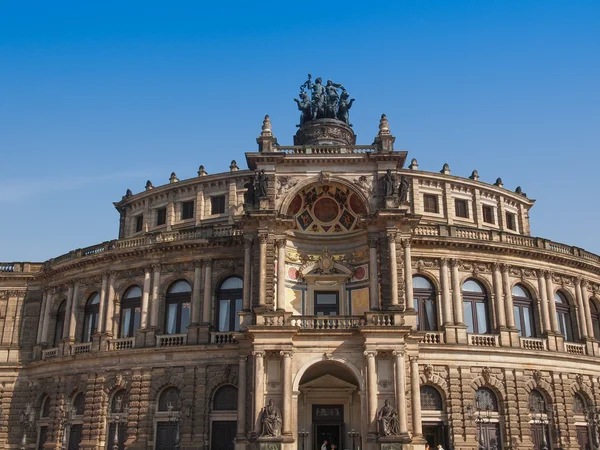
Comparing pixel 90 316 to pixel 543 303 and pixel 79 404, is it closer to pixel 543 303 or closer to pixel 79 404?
pixel 79 404

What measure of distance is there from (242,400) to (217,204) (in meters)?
19.1

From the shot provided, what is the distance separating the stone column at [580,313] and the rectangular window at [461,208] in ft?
32.1

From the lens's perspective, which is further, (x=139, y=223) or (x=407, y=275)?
(x=139, y=223)

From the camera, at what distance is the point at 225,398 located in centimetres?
4150

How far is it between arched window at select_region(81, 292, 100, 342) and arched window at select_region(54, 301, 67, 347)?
239cm

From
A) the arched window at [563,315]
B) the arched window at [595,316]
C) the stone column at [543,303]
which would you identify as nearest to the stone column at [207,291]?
Result: the stone column at [543,303]

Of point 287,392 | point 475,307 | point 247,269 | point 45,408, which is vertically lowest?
→ point 45,408

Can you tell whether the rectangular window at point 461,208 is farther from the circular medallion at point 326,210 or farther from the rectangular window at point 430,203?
the circular medallion at point 326,210

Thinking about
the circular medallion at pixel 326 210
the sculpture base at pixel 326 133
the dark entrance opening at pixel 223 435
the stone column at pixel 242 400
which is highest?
the sculpture base at pixel 326 133

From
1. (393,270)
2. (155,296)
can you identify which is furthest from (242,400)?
(393,270)

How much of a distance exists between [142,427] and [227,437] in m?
5.57

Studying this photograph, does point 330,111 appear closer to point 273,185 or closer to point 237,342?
point 273,185

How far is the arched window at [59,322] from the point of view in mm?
49188

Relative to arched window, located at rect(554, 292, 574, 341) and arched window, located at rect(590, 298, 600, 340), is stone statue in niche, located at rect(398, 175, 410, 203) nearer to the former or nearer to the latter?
Answer: arched window, located at rect(554, 292, 574, 341)
